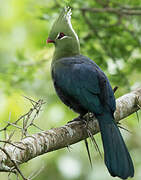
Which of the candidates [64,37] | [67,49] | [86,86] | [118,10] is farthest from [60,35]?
[118,10]

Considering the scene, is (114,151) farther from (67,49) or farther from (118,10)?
(118,10)

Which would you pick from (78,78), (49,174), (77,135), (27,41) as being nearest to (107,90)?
(78,78)

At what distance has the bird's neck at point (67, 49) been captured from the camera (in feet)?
10.7

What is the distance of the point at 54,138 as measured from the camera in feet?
7.83

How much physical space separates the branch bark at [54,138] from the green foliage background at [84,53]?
957mm

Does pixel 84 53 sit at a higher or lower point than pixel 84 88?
Answer: higher

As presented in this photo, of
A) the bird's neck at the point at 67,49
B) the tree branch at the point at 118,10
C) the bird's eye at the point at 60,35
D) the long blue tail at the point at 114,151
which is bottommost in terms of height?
the long blue tail at the point at 114,151

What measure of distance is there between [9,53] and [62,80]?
3.97 meters

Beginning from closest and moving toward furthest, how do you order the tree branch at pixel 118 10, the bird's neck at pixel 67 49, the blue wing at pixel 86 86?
the blue wing at pixel 86 86 → the bird's neck at pixel 67 49 → the tree branch at pixel 118 10

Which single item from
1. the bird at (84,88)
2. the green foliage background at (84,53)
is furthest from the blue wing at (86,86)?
the green foliage background at (84,53)

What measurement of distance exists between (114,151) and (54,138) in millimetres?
525

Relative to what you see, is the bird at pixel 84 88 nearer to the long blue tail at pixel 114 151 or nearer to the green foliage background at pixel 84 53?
the long blue tail at pixel 114 151

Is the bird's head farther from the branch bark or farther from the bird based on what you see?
the branch bark

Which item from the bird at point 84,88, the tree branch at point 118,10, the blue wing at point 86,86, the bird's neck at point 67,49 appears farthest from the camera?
the tree branch at point 118,10
